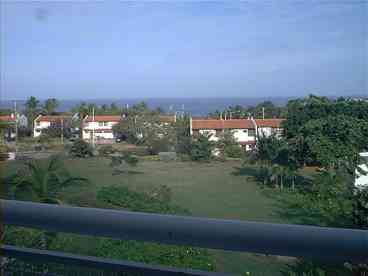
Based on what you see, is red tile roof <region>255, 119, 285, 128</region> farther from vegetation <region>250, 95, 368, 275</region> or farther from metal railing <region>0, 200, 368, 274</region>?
metal railing <region>0, 200, 368, 274</region>

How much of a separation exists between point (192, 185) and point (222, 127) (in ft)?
19.3

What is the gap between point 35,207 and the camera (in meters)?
1.26

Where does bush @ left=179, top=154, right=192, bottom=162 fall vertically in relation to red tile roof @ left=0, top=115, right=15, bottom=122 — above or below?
below

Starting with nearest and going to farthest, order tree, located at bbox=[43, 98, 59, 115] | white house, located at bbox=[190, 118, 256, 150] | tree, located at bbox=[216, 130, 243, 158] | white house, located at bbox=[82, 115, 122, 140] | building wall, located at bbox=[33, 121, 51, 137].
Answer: building wall, located at bbox=[33, 121, 51, 137] → tree, located at bbox=[43, 98, 59, 115] → white house, located at bbox=[82, 115, 122, 140] → white house, located at bbox=[190, 118, 256, 150] → tree, located at bbox=[216, 130, 243, 158]

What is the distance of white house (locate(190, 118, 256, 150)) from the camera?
1274cm

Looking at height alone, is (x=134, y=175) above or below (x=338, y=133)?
below

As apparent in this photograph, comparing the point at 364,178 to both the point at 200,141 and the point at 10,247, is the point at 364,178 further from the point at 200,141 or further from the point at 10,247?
the point at 10,247

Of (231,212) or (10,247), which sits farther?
(231,212)

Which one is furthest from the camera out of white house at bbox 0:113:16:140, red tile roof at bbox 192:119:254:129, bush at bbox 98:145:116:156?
red tile roof at bbox 192:119:254:129

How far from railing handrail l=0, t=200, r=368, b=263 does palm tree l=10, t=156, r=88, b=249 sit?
6684 millimetres

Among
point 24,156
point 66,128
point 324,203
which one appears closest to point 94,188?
point 66,128

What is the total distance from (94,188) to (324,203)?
8479mm

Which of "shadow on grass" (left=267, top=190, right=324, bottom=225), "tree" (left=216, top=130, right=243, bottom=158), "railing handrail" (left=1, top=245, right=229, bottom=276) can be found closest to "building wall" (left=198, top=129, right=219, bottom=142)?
"tree" (left=216, top=130, right=243, bottom=158)

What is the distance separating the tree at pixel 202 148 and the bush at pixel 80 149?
4756mm
